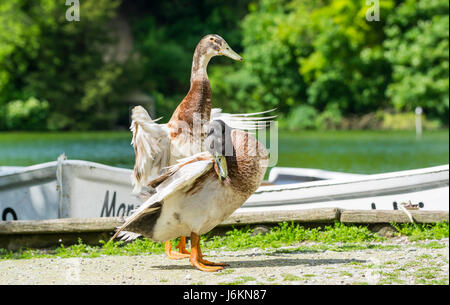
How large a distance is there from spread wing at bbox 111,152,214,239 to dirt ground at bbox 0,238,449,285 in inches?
16.4

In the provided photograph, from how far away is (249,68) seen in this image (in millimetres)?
39719

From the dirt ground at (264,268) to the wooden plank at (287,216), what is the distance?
56 cm

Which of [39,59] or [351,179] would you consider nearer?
[351,179]

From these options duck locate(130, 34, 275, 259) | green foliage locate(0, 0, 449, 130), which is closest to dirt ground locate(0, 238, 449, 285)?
duck locate(130, 34, 275, 259)

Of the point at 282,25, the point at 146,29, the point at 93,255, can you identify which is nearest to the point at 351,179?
the point at 93,255

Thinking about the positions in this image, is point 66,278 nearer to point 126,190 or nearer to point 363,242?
point 363,242

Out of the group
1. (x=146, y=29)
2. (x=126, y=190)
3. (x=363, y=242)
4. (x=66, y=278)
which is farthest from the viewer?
(x=146, y=29)

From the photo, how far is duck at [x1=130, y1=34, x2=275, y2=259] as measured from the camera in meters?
5.57

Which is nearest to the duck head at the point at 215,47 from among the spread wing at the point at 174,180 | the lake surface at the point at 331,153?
the spread wing at the point at 174,180

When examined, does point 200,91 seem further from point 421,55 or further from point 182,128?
point 421,55

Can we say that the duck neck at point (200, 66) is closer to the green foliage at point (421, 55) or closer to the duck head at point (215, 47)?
the duck head at point (215, 47)

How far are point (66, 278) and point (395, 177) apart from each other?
4.23m

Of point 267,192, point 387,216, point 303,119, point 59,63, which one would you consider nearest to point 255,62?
point 303,119

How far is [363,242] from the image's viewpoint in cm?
639
